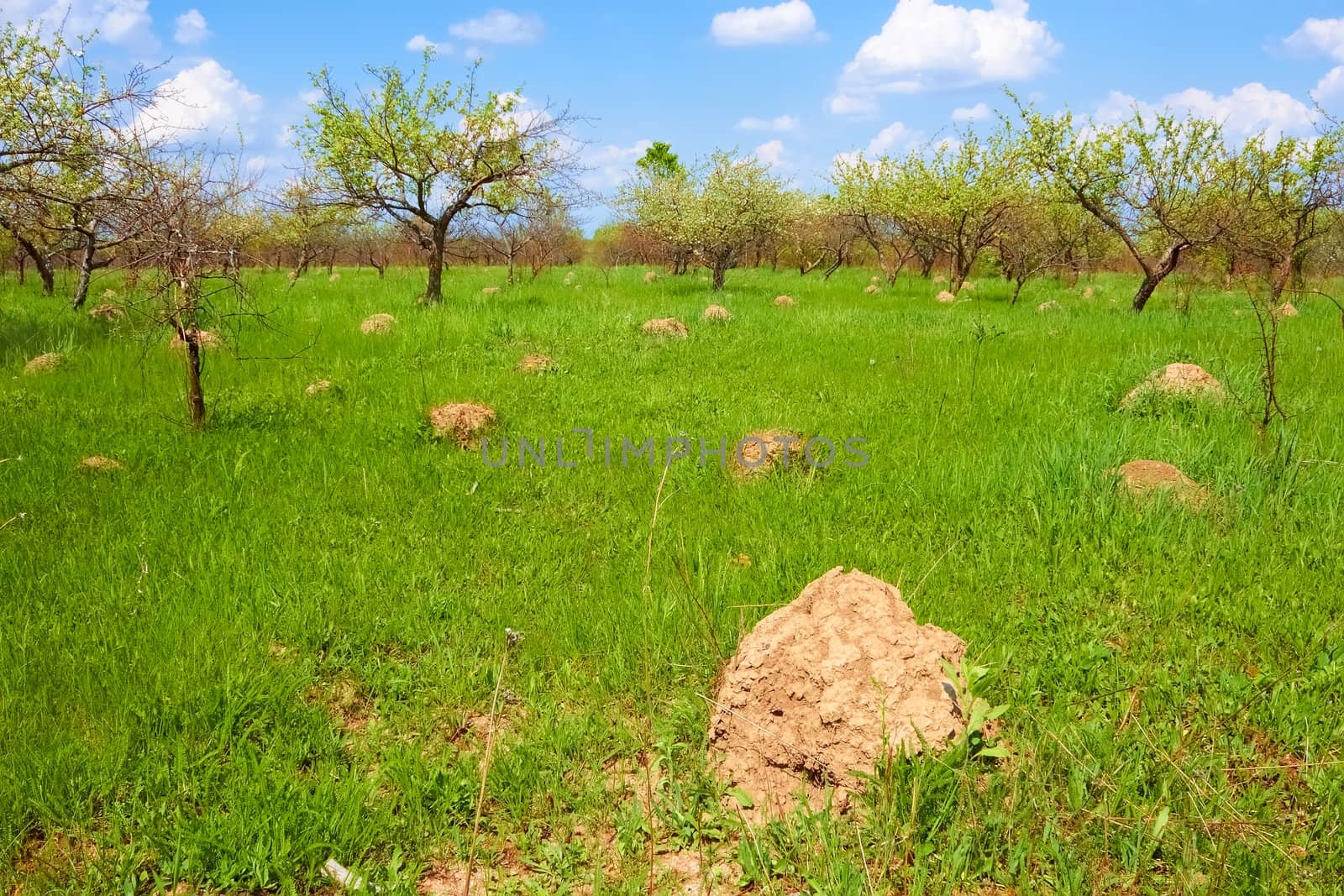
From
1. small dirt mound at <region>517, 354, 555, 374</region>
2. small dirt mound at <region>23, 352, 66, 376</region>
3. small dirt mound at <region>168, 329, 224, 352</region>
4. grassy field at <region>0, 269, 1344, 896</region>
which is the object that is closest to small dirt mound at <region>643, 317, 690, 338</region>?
small dirt mound at <region>517, 354, 555, 374</region>

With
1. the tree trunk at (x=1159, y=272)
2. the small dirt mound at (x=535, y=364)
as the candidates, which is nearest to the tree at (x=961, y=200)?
the tree trunk at (x=1159, y=272)

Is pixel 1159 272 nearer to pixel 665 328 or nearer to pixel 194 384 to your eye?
pixel 665 328

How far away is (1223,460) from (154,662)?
266 inches

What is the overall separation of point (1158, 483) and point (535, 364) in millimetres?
6524

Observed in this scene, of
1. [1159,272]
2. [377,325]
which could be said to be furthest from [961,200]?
[377,325]

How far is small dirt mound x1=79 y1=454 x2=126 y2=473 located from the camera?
17.9 ft

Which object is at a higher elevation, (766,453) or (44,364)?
(44,364)

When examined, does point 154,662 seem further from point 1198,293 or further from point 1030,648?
point 1198,293

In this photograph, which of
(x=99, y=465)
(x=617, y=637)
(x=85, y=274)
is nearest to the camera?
(x=617, y=637)

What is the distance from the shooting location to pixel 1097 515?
455 cm

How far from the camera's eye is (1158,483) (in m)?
4.70

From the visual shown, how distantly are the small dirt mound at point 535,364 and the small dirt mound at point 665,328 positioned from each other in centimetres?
231

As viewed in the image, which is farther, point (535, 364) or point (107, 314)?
point (107, 314)

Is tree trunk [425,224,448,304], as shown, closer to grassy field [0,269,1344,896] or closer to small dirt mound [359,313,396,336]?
small dirt mound [359,313,396,336]
